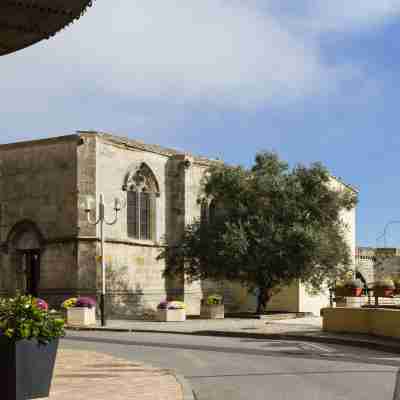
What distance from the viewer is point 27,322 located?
10.4 m

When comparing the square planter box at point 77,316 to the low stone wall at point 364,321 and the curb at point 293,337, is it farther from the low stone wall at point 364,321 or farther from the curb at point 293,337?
the low stone wall at point 364,321

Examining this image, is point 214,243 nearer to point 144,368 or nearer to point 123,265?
point 123,265

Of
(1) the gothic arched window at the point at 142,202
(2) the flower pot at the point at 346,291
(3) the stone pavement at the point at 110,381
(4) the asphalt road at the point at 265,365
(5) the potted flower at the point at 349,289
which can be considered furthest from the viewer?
(1) the gothic arched window at the point at 142,202

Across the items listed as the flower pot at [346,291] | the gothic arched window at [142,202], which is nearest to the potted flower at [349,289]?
the flower pot at [346,291]

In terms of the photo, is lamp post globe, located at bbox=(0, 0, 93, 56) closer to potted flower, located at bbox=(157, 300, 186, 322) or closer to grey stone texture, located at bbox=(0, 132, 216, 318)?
potted flower, located at bbox=(157, 300, 186, 322)

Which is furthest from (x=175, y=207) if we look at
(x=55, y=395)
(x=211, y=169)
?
(x=55, y=395)

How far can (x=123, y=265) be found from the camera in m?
39.2

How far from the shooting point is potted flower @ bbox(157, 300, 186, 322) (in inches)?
1351

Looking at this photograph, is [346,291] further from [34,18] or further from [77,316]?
[34,18]

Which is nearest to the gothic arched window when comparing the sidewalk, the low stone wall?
the sidewalk

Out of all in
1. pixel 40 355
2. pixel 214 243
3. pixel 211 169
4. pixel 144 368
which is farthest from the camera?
pixel 211 169

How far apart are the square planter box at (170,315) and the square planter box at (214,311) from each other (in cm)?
257

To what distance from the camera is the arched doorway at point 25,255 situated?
1543 inches

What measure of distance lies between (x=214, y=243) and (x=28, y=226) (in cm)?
934
